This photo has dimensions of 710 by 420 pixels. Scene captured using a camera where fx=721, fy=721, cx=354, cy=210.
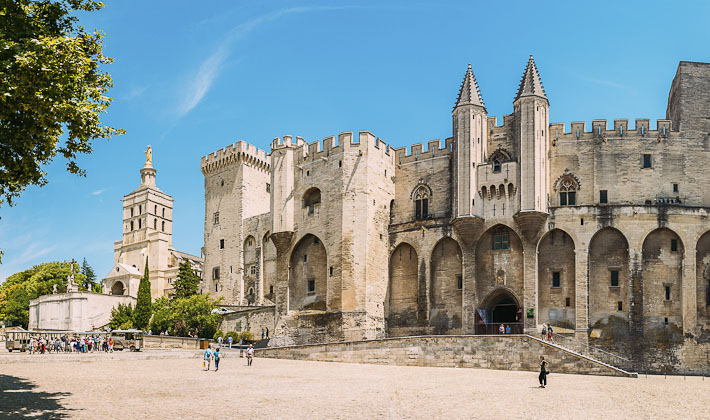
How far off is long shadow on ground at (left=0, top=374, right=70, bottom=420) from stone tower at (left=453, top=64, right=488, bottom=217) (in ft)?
85.1

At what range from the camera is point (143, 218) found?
280ft

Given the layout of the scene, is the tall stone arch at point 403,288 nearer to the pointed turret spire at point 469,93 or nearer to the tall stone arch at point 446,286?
the tall stone arch at point 446,286

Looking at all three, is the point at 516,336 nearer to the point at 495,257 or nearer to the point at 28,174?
the point at 495,257

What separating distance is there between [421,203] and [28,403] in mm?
30049

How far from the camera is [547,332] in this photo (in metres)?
36.9

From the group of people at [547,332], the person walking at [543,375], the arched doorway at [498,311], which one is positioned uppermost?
the arched doorway at [498,311]

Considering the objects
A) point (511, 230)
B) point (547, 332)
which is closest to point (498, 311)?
point (511, 230)

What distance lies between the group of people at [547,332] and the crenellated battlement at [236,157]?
34.8 m

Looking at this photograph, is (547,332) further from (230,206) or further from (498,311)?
(230,206)

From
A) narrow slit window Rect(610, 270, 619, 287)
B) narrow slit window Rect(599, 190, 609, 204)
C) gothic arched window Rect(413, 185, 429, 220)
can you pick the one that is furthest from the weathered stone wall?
narrow slit window Rect(599, 190, 609, 204)

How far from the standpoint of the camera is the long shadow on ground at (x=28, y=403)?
1694cm

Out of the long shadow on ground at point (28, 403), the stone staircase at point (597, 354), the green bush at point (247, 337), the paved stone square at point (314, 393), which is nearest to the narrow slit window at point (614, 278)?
the stone staircase at point (597, 354)

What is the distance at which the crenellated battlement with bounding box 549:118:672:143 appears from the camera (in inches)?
1618

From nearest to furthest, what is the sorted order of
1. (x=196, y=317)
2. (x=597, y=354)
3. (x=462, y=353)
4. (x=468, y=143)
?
(x=597, y=354), (x=462, y=353), (x=468, y=143), (x=196, y=317)
